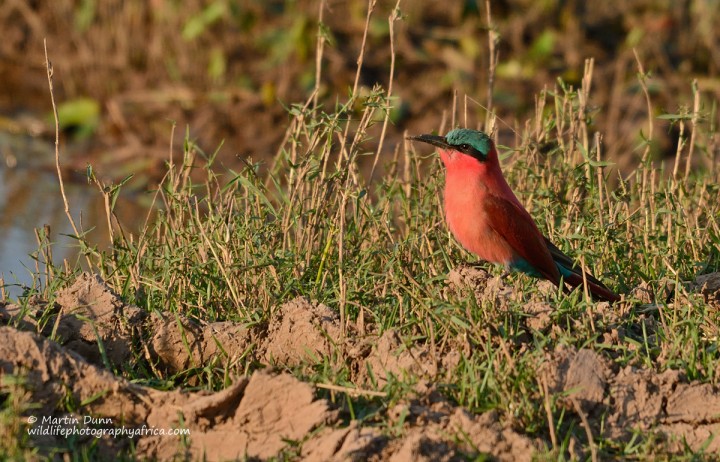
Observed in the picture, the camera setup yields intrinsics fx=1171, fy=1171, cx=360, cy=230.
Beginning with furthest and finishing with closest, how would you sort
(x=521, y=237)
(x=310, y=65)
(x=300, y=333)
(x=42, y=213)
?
(x=310, y=65)
(x=42, y=213)
(x=521, y=237)
(x=300, y=333)

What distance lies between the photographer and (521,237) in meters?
4.93

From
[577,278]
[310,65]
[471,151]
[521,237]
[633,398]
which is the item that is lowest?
[633,398]

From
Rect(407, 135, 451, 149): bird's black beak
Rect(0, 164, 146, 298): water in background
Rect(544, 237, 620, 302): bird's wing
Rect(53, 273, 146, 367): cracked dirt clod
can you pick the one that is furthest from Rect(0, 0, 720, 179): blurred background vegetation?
Rect(53, 273, 146, 367): cracked dirt clod

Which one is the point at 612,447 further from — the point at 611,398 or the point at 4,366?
the point at 4,366

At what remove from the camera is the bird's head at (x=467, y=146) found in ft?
16.6

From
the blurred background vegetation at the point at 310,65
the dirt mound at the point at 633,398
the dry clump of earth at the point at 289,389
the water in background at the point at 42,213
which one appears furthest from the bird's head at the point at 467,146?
the blurred background vegetation at the point at 310,65

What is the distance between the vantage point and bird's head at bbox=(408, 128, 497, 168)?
199 inches

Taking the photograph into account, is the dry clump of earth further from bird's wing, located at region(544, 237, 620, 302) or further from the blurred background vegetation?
the blurred background vegetation

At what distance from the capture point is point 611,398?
4.11 m

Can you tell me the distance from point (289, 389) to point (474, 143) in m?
1.59

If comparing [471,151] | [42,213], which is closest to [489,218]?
[471,151]

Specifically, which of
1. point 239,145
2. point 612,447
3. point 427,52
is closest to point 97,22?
point 239,145

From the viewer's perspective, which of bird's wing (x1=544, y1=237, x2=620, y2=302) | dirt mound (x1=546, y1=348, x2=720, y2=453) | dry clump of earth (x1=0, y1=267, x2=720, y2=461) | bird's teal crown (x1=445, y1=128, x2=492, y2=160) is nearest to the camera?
dry clump of earth (x1=0, y1=267, x2=720, y2=461)

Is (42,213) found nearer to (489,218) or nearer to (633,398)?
(489,218)
